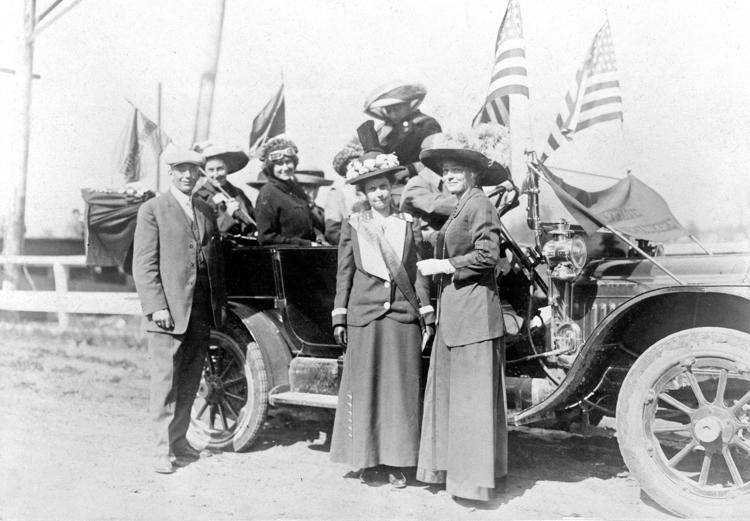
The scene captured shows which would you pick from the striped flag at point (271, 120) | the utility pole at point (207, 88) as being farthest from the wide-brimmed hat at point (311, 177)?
the utility pole at point (207, 88)

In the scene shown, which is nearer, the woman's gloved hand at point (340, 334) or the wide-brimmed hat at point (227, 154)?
the woman's gloved hand at point (340, 334)

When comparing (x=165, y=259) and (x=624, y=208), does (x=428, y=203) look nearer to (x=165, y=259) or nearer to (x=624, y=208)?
(x=624, y=208)

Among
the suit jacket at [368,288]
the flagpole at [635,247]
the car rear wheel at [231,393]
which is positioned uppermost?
the flagpole at [635,247]

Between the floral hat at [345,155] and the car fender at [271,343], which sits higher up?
the floral hat at [345,155]

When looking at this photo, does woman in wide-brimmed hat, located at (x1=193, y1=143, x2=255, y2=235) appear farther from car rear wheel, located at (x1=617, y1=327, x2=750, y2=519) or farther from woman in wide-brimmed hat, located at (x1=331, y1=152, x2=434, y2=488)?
car rear wheel, located at (x1=617, y1=327, x2=750, y2=519)

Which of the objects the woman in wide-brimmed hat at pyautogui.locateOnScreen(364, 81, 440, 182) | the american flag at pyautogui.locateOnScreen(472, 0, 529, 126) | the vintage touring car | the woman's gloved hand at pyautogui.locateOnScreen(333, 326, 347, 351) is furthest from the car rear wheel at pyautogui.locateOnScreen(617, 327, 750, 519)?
the woman in wide-brimmed hat at pyautogui.locateOnScreen(364, 81, 440, 182)

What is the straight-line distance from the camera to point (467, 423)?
11.6ft

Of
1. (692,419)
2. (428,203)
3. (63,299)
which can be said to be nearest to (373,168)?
(428,203)

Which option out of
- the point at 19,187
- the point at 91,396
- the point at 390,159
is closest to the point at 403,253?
the point at 390,159

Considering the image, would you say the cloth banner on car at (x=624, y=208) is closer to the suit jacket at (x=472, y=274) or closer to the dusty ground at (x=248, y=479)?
the suit jacket at (x=472, y=274)

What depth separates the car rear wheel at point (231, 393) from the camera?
4547 mm

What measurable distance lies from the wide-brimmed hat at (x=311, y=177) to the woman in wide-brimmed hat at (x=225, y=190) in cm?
126

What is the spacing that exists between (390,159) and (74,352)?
542cm

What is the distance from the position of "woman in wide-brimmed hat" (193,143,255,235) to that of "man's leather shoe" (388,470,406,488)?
2072mm
